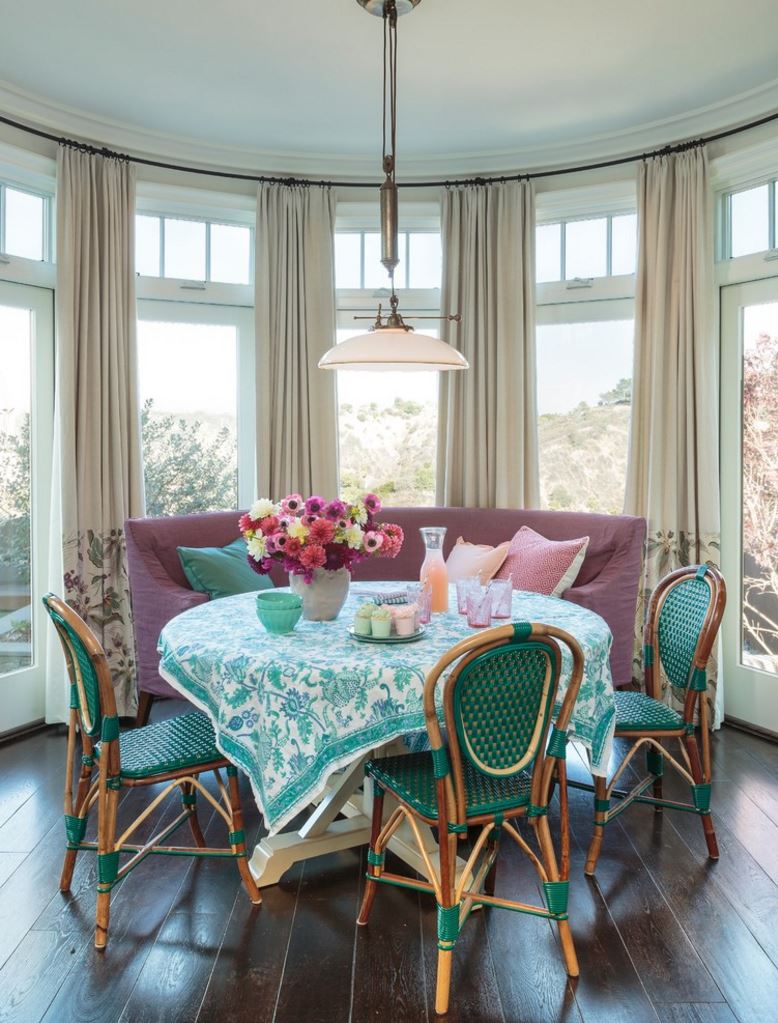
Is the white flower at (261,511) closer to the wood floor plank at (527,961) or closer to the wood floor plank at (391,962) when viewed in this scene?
the wood floor plank at (391,962)

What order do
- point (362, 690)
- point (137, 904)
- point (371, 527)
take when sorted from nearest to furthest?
point (362, 690)
point (137, 904)
point (371, 527)

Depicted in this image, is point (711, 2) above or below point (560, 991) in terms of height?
above

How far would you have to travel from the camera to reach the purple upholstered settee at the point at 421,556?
3781 millimetres

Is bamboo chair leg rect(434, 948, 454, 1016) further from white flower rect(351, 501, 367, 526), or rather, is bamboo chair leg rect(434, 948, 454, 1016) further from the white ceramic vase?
white flower rect(351, 501, 367, 526)

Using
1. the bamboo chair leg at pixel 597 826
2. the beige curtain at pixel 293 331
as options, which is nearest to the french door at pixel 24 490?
the beige curtain at pixel 293 331

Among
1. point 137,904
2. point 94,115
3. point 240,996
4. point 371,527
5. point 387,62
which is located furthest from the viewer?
point 94,115

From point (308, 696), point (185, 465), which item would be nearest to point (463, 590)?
point (308, 696)

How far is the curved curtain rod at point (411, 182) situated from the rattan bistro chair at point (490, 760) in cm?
300

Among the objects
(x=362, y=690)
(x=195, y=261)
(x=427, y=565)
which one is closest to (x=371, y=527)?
(x=427, y=565)

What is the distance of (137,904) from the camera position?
8.23 feet

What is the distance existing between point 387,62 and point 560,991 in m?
3.31

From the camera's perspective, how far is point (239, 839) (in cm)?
245

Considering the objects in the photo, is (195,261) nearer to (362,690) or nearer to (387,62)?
(387,62)

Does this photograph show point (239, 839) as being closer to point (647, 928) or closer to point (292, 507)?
point (292, 507)
